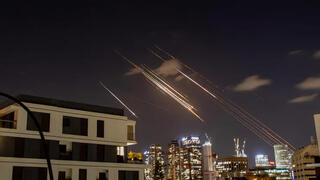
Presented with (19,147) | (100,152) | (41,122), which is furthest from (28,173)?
(100,152)

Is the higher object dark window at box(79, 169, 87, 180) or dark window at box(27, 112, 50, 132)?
dark window at box(27, 112, 50, 132)

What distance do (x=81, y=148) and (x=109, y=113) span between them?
21.2 ft

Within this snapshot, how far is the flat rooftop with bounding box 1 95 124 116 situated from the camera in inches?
1598

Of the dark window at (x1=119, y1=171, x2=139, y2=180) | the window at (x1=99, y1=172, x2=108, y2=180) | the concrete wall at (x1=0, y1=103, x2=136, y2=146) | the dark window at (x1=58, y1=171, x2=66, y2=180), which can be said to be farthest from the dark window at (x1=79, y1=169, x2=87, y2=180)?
the dark window at (x1=119, y1=171, x2=139, y2=180)

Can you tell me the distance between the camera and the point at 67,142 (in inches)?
1676

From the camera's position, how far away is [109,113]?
47375 mm

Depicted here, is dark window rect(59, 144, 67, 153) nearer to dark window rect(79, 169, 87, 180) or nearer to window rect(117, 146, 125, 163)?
dark window rect(79, 169, 87, 180)

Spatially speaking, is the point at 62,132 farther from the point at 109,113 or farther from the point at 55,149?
the point at 109,113

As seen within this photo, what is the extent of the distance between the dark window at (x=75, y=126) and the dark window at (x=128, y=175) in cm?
689

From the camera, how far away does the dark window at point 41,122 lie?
39.5m

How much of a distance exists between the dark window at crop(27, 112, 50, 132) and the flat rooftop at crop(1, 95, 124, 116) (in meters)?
1.61

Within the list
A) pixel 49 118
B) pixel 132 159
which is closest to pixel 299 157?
pixel 132 159

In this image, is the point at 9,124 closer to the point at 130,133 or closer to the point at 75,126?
the point at 75,126

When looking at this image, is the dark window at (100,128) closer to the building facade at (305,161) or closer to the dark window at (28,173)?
the dark window at (28,173)
